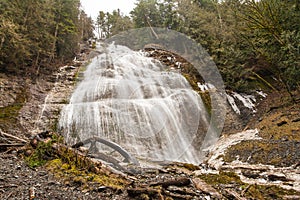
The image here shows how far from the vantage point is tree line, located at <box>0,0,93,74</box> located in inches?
461

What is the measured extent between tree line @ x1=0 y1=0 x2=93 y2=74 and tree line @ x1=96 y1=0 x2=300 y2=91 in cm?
1015

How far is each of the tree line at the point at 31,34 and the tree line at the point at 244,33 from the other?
33.3 feet

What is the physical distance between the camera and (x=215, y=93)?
14211 millimetres

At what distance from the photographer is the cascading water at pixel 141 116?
9.15 metres

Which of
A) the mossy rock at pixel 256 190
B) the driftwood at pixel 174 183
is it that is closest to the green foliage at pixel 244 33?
the mossy rock at pixel 256 190

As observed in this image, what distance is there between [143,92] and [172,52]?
9944 millimetres

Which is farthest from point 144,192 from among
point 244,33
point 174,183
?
point 244,33

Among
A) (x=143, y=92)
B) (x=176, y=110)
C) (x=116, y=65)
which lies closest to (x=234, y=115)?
(x=176, y=110)

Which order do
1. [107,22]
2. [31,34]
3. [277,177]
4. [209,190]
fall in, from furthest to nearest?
1. [107,22]
2. [31,34]
3. [277,177]
4. [209,190]

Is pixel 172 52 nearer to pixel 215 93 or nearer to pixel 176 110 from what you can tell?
pixel 215 93

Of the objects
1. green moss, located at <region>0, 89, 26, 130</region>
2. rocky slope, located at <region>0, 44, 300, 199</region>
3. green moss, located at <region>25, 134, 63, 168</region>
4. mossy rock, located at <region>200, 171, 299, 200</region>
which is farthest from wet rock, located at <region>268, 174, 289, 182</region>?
green moss, located at <region>0, 89, 26, 130</region>

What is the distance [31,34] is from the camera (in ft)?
45.0

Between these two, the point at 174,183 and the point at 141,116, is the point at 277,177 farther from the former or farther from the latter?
the point at 141,116

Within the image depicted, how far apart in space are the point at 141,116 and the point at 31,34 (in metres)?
9.22
